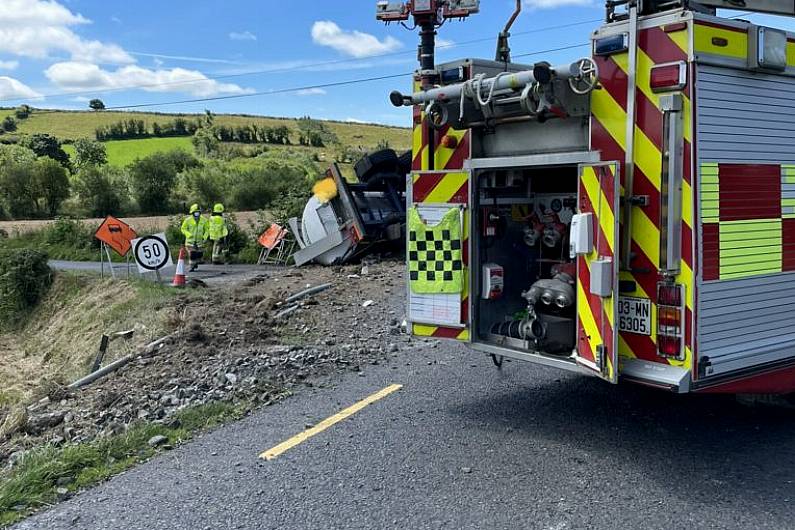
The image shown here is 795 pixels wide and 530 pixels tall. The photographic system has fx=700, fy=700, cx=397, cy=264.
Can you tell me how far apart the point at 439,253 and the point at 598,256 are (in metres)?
1.47

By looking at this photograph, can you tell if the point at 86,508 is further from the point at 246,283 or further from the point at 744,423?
the point at 246,283

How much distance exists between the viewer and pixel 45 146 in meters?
63.0

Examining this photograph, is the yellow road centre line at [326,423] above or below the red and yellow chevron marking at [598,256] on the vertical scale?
below

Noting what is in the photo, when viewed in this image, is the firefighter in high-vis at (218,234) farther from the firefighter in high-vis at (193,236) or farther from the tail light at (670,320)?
the tail light at (670,320)

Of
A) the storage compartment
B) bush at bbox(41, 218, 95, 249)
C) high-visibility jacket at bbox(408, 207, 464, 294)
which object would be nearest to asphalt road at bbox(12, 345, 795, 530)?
the storage compartment

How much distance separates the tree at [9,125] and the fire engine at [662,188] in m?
81.8

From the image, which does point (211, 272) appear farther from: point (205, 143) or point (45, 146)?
Answer: point (45, 146)

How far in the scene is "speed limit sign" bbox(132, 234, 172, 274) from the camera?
12.9 metres

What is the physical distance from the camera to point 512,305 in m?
5.90

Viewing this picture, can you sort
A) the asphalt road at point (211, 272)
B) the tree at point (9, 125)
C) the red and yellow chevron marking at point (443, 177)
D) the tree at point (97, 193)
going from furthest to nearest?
the tree at point (9, 125) → the tree at point (97, 193) → the asphalt road at point (211, 272) → the red and yellow chevron marking at point (443, 177)

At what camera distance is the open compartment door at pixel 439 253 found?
5336mm

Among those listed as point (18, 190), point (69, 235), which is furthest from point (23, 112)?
point (69, 235)

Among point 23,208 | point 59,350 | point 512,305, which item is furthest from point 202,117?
point 512,305

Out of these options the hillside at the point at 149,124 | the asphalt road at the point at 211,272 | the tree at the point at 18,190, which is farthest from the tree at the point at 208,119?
the asphalt road at the point at 211,272
